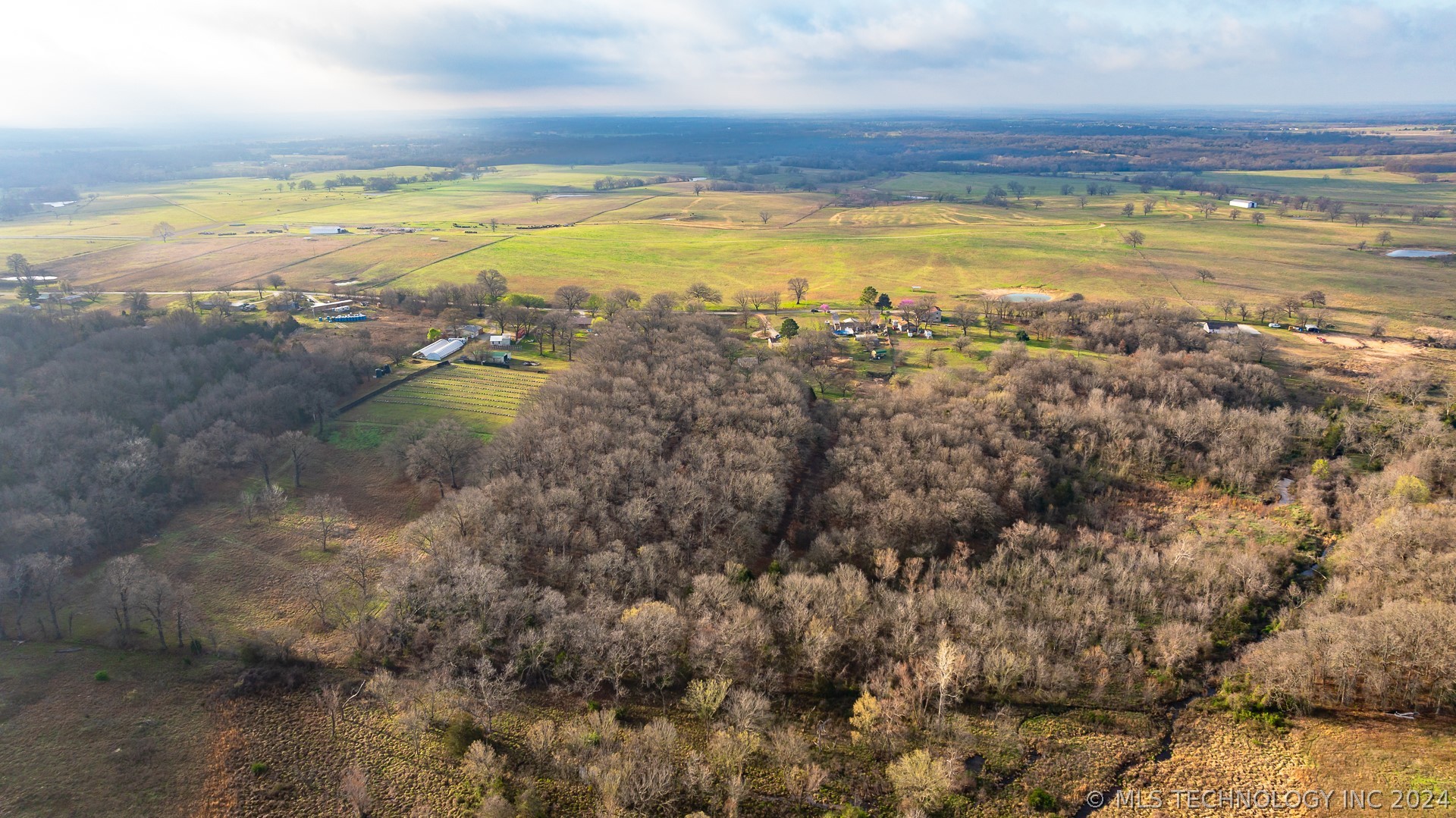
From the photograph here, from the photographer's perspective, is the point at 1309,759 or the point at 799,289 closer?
the point at 1309,759

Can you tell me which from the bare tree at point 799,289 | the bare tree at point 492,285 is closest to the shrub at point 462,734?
the bare tree at point 492,285

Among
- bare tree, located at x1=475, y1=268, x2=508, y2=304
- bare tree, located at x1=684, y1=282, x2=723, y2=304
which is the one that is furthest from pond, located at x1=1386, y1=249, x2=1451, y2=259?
bare tree, located at x1=475, y1=268, x2=508, y2=304

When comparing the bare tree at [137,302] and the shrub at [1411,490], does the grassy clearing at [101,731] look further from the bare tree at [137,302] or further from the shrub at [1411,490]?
the shrub at [1411,490]

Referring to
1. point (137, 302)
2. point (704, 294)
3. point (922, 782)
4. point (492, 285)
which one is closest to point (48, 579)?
point (922, 782)

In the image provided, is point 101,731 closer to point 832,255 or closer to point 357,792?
point 357,792

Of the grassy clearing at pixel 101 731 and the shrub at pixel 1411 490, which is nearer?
the grassy clearing at pixel 101 731

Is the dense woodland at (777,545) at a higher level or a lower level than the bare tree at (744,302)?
lower

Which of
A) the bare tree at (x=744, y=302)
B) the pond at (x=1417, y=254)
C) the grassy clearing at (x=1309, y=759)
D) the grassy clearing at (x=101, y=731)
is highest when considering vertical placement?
the pond at (x=1417, y=254)
